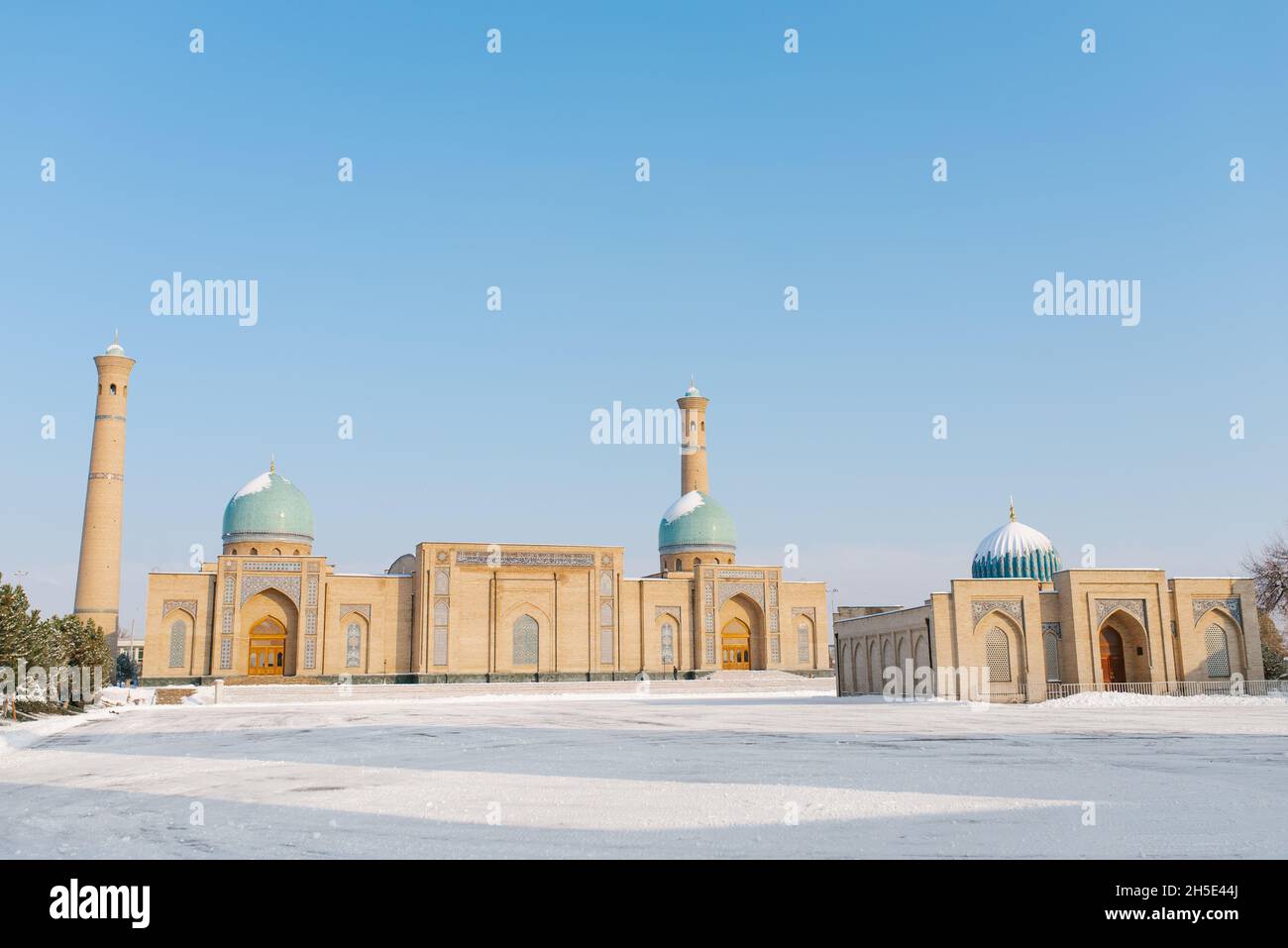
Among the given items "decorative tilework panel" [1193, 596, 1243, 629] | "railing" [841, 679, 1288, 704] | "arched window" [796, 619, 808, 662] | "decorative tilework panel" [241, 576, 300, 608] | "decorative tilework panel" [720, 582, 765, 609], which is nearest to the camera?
"railing" [841, 679, 1288, 704]

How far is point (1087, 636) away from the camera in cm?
3372

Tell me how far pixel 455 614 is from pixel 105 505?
1706 cm

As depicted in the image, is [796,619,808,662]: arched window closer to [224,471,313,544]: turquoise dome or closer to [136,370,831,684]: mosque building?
[136,370,831,684]: mosque building

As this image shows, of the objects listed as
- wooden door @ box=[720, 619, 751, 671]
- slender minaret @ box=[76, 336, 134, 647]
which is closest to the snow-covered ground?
slender minaret @ box=[76, 336, 134, 647]

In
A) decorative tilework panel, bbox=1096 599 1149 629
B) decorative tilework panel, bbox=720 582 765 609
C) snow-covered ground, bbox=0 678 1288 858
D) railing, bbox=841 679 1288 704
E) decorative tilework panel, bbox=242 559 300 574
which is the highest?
decorative tilework panel, bbox=242 559 300 574

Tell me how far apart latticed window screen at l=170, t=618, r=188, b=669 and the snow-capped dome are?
33.4 meters

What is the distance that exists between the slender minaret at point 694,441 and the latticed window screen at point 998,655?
25.4 metres

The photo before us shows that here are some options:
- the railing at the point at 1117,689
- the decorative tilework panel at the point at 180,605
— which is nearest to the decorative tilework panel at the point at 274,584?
the decorative tilework panel at the point at 180,605

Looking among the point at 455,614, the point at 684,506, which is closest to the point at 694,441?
the point at 684,506

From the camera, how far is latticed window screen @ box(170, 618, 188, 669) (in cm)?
4275

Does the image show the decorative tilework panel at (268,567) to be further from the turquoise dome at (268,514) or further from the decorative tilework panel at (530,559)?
the decorative tilework panel at (530,559)

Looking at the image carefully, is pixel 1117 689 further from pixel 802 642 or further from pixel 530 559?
pixel 530 559
